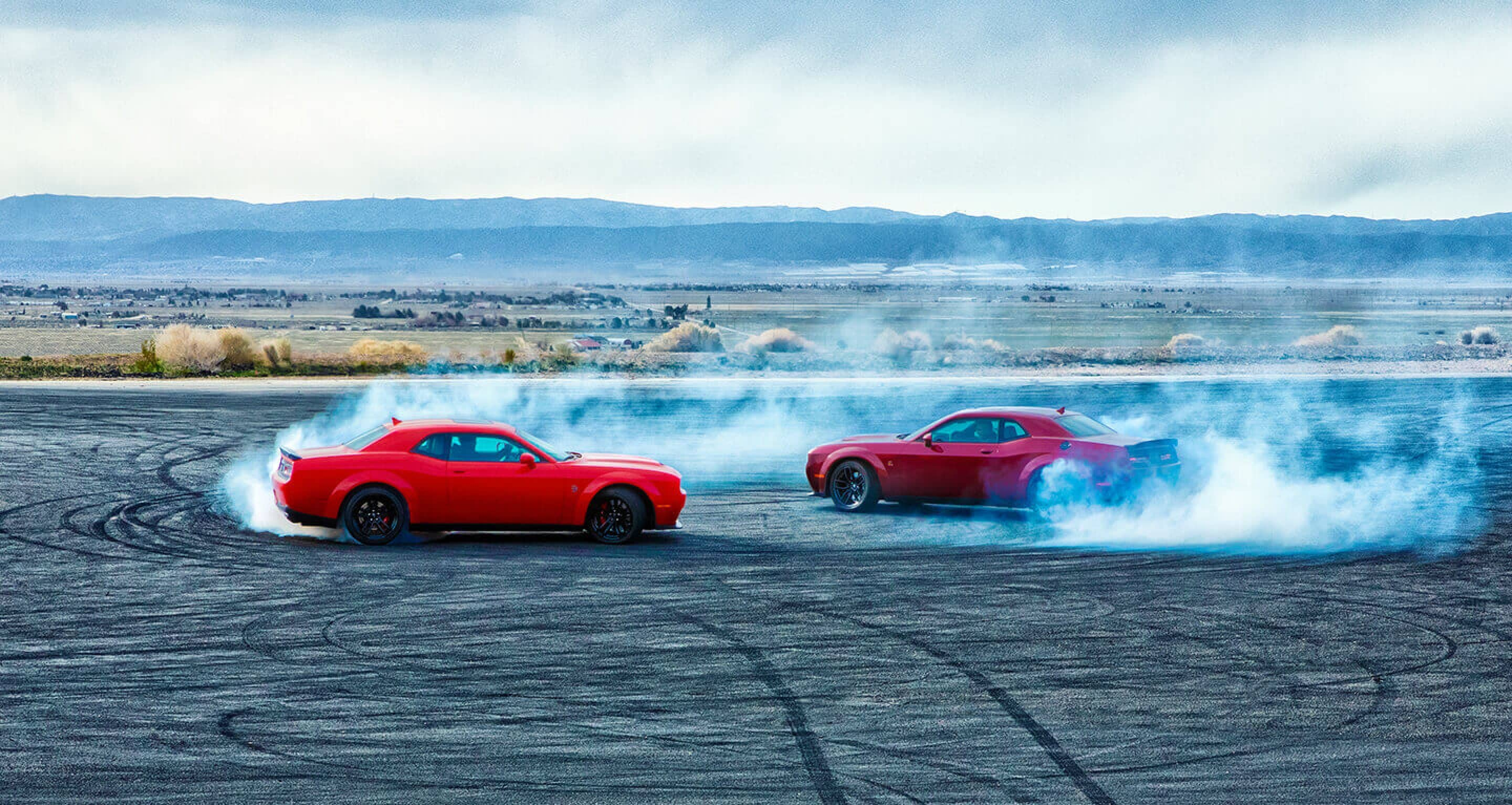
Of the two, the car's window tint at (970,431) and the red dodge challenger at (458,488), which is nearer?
the red dodge challenger at (458,488)

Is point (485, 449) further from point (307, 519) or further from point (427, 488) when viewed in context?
point (307, 519)

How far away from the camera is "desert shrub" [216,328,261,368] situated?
159ft

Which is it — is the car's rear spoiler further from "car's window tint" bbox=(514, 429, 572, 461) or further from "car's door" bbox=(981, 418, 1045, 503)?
"car's window tint" bbox=(514, 429, 572, 461)

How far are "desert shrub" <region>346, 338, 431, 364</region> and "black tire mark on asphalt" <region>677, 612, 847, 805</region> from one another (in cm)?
4021

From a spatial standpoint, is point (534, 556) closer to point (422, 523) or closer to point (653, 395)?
point (422, 523)

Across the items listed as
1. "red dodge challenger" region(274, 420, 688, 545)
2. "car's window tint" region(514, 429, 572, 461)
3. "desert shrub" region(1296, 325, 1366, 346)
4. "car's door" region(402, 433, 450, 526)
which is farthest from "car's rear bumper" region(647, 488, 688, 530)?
"desert shrub" region(1296, 325, 1366, 346)

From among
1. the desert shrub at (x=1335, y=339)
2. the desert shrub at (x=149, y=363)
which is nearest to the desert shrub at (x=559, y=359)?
the desert shrub at (x=149, y=363)

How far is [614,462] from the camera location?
51.2 feet

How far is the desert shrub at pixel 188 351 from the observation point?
154 feet

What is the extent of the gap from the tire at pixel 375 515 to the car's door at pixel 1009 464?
6755 millimetres

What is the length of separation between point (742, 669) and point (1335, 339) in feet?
204

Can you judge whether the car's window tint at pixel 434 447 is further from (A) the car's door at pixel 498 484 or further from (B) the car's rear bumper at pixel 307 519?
(B) the car's rear bumper at pixel 307 519

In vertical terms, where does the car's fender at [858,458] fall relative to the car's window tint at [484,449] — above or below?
below

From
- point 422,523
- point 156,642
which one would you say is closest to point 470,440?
point 422,523
